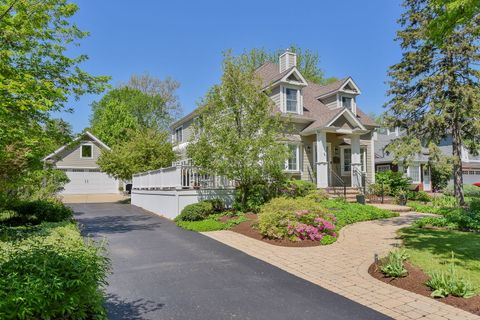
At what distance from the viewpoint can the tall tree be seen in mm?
17969

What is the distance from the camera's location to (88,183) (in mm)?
32750

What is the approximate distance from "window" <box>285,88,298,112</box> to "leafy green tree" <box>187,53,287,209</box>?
577 cm

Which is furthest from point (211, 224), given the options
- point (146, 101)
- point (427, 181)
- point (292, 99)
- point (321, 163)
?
point (146, 101)

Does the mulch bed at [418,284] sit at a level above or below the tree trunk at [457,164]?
below

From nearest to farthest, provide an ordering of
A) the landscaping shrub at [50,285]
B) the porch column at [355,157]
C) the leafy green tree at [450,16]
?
the landscaping shrub at [50,285] < the leafy green tree at [450,16] < the porch column at [355,157]

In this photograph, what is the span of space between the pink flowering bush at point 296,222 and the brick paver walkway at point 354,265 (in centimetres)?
47

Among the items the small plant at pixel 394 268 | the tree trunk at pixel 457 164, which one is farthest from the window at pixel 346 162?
the small plant at pixel 394 268

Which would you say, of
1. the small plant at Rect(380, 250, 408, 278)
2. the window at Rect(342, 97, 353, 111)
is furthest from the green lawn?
the window at Rect(342, 97, 353, 111)

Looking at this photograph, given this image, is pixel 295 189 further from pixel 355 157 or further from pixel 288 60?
pixel 288 60

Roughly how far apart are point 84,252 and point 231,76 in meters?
11.1

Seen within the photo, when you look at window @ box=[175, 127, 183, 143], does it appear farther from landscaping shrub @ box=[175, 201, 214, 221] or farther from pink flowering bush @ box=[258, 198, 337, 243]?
pink flowering bush @ box=[258, 198, 337, 243]

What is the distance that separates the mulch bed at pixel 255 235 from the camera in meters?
9.31

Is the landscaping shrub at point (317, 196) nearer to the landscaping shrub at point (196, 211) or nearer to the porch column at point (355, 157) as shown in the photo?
the porch column at point (355, 157)

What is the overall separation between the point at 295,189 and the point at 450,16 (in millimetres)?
9827
